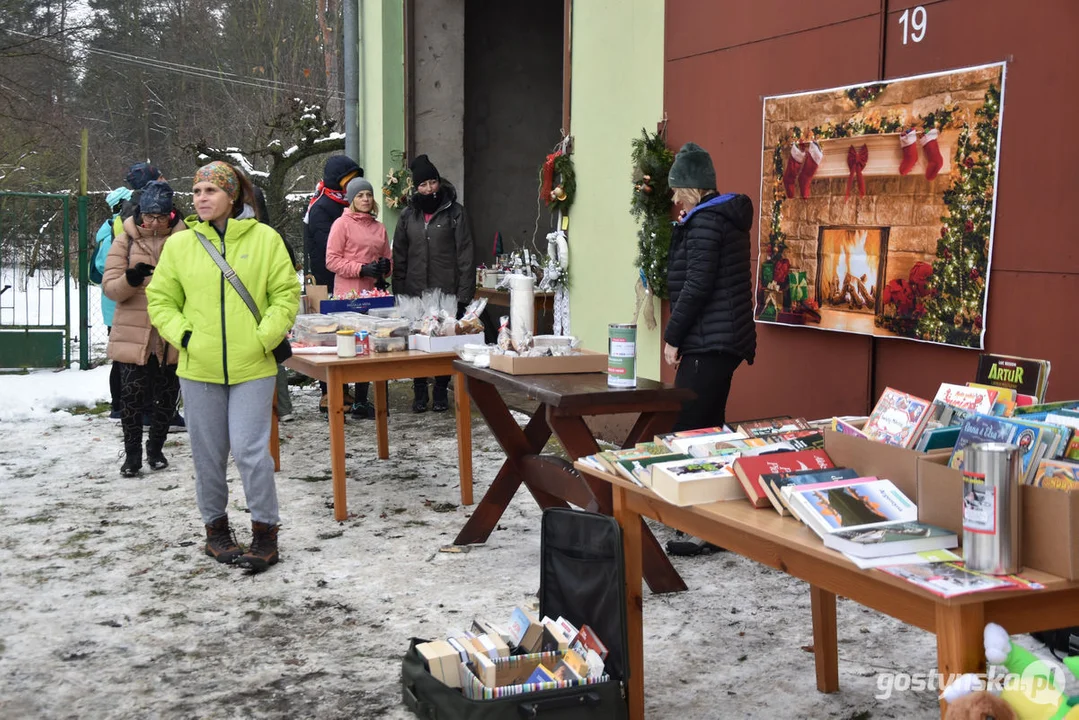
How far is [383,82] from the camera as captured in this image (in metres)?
11.2

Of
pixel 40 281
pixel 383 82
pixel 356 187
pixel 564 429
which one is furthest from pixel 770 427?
pixel 40 281

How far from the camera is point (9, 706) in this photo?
3.66 m

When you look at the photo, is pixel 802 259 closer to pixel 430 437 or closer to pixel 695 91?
pixel 695 91

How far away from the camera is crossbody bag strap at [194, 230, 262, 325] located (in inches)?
193

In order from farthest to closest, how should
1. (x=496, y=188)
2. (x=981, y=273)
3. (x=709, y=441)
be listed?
(x=496, y=188)
(x=981, y=273)
(x=709, y=441)

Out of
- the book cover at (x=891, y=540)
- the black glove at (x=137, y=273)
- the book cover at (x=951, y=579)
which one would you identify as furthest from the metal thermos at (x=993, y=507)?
the black glove at (x=137, y=273)

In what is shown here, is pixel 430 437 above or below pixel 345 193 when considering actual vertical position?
below

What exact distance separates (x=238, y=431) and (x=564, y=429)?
1.53 meters

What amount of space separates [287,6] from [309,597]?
21395 millimetres

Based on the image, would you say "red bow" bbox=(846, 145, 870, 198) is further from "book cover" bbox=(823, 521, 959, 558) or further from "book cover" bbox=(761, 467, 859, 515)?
"book cover" bbox=(823, 521, 959, 558)

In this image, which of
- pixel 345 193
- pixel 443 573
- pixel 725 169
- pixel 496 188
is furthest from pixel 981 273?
pixel 496 188

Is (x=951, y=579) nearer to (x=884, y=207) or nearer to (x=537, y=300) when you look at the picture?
(x=884, y=207)

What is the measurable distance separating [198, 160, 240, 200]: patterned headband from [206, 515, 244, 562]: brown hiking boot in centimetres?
153

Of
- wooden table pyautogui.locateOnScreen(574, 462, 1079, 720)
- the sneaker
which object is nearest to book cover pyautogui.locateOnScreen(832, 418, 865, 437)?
wooden table pyautogui.locateOnScreen(574, 462, 1079, 720)
